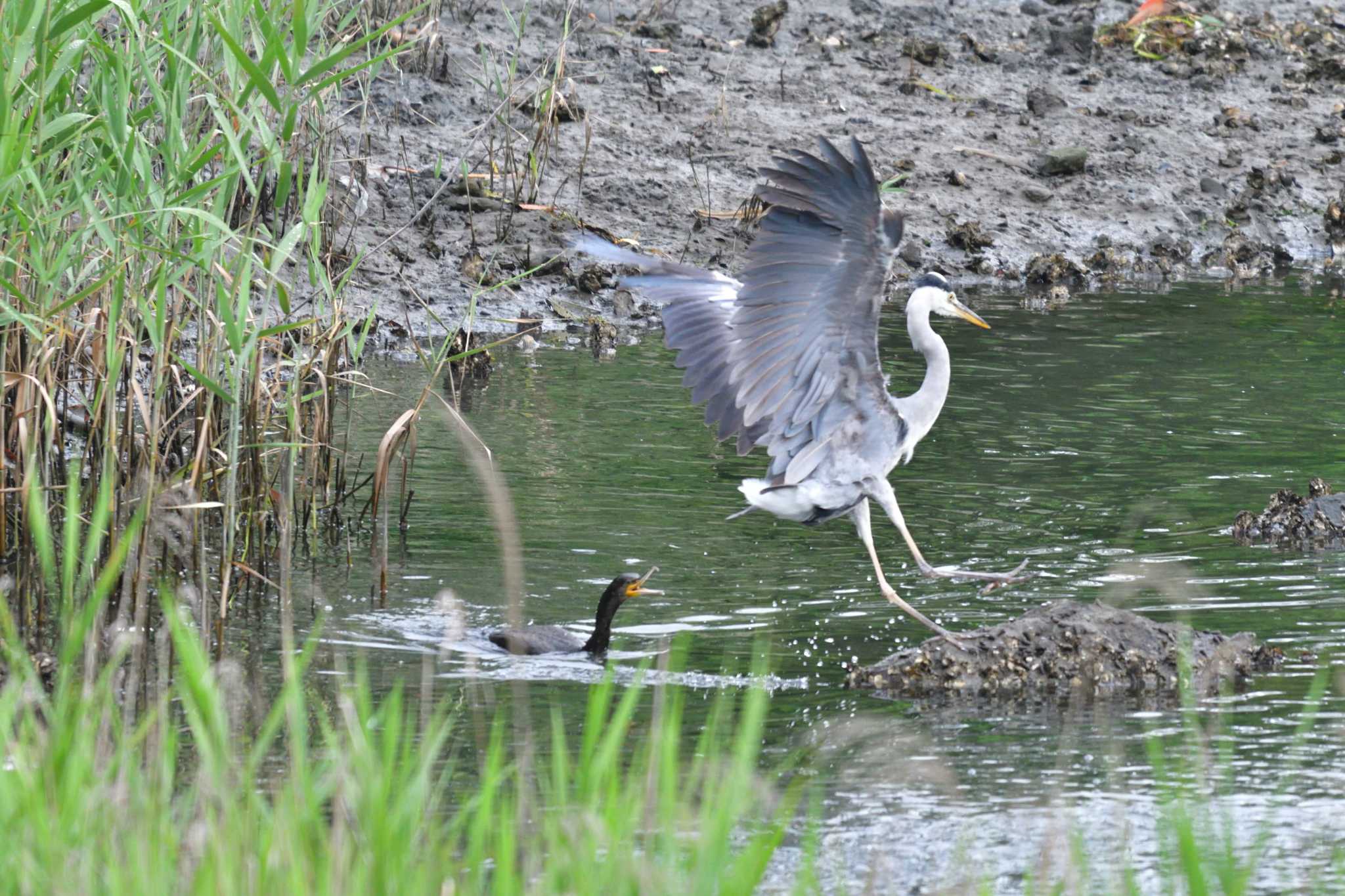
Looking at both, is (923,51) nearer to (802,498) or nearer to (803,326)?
(802,498)

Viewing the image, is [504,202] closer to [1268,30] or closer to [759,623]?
[759,623]

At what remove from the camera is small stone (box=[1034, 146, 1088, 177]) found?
14.2 metres

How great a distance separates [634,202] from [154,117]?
7.27 meters

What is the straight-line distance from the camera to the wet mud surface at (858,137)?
1196 cm

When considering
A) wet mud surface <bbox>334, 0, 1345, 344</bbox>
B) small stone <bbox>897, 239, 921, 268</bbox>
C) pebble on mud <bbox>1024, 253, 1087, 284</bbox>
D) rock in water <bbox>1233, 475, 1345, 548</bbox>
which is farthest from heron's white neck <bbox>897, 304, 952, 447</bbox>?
pebble on mud <bbox>1024, 253, 1087, 284</bbox>

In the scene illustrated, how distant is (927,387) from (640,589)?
119 centimetres

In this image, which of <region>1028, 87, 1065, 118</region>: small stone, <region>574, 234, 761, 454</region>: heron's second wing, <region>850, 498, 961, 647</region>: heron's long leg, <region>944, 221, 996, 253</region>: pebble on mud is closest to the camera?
<region>850, 498, 961, 647</region>: heron's long leg

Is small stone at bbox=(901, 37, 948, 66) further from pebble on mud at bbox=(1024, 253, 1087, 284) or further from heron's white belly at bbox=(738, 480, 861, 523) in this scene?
heron's white belly at bbox=(738, 480, 861, 523)

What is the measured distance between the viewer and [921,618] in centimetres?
605

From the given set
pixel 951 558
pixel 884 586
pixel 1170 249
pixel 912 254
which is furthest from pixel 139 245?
pixel 1170 249

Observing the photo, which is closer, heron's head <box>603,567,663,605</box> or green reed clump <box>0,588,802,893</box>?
green reed clump <box>0,588,802,893</box>

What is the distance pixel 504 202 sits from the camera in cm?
1204

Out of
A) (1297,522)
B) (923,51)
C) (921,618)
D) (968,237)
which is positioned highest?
(923,51)

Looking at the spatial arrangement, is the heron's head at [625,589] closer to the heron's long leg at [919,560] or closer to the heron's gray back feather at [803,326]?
the heron's gray back feather at [803,326]
